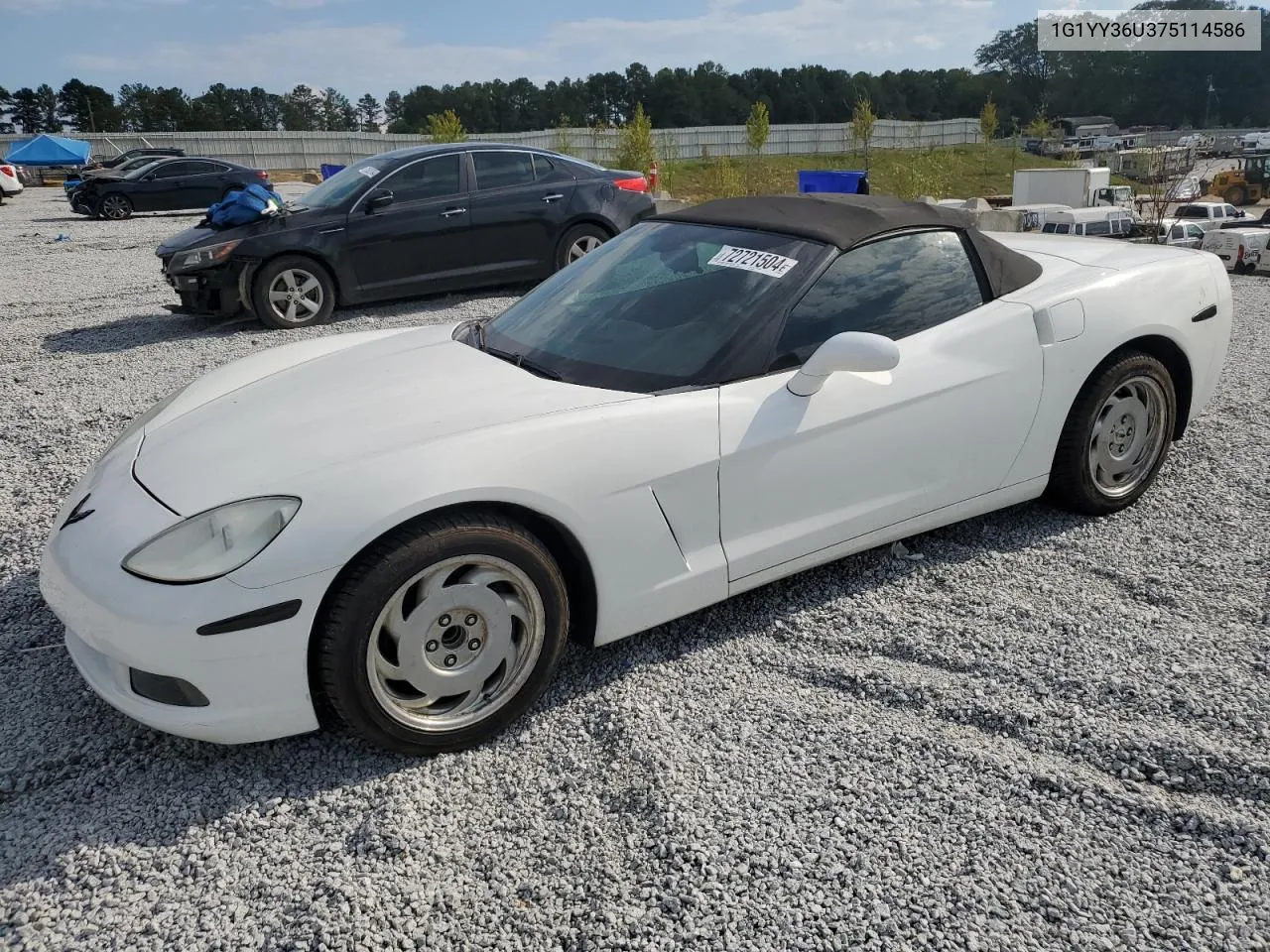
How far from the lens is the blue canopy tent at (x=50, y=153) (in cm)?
3122

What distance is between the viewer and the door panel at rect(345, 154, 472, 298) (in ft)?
27.1

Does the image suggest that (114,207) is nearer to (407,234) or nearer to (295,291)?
(295,291)

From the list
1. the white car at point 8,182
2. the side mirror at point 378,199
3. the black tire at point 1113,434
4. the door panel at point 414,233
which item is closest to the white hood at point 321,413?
the black tire at point 1113,434

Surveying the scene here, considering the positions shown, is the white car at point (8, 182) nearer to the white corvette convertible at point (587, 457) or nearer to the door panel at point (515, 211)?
the door panel at point (515, 211)

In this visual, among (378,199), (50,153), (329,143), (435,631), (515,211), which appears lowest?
(435,631)

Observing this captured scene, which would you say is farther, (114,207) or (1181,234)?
(1181,234)

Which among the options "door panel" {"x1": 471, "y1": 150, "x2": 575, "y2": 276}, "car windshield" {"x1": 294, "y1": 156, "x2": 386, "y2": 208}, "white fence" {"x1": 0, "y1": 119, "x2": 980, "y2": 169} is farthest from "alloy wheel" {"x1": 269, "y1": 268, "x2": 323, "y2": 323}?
"white fence" {"x1": 0, "y1": 119, "x2": 980, "y2": 169}

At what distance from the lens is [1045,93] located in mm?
125188

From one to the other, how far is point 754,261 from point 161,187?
20969 mm

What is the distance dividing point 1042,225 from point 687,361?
24.6m

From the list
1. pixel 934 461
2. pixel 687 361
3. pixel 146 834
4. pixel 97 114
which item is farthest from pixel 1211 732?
pixel 97 114

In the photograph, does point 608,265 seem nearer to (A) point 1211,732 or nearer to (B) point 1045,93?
(A) point 1211,732

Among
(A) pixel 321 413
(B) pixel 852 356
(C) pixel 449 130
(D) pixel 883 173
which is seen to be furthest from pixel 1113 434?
(D) pixel 883 173

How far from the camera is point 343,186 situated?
27.9ft
